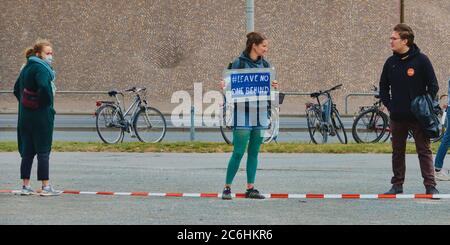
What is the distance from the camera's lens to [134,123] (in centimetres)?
1991

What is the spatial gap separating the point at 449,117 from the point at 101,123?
32.8 feet

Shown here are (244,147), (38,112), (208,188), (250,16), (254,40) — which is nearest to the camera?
(254,40)

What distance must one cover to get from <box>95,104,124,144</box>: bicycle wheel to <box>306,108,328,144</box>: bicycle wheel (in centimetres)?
427

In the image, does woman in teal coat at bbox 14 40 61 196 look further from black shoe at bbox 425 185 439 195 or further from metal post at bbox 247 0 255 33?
metal post at bbox 247 0 255 33

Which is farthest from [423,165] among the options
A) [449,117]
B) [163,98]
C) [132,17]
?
[132,17]

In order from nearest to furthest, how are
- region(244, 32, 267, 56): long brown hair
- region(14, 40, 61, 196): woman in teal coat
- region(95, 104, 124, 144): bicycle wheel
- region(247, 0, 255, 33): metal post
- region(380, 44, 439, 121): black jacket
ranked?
region(244, 32, 267, 56): long brown hair, region(380, 44, 439, 121): black jacket, region(14, 40, 61, 196): woman in teal coat, region(247, 0, 255, 33): metal post, region(95, 104, 124, 144): bicycle wheel

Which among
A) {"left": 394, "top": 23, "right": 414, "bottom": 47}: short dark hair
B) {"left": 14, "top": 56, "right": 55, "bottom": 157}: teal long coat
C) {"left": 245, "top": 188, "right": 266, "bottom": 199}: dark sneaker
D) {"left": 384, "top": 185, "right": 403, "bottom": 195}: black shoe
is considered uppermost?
{"left": 394, "top": 23, "right": 414, "bottom": 47}: short dark hair

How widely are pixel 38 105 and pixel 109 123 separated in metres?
9.86

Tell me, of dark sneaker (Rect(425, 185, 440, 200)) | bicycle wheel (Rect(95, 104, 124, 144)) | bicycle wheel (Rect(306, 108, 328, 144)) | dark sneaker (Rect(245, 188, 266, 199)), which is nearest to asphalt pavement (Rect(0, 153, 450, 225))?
dark sneaker (Rect(245, 188, 266, 199))

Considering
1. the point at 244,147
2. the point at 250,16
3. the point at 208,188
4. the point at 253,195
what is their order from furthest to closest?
1. the point at 250,16
2. the point at 208,188
3. the point at 253,195
4. the point at 244,147

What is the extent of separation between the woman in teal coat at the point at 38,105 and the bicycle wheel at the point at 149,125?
9.51 meters

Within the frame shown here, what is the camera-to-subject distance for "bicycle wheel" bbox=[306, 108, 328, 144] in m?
19.1

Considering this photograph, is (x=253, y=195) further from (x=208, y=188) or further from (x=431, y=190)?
(x=431, y=190)

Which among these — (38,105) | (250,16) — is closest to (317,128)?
(250,16)
